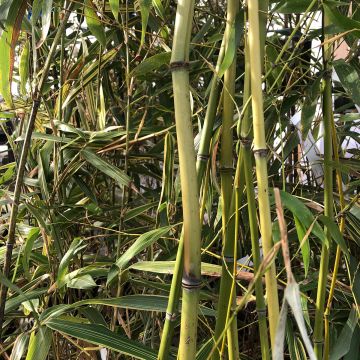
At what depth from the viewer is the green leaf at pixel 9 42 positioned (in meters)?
0.65

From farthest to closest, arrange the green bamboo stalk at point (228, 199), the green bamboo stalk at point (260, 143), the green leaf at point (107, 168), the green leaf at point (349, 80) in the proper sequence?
the green leaf at point (107, 168)
the green leaf at point (349, 80)
the green bamboo stalk at point (228, 199)
the green bamboo stalk at point (260, 143)

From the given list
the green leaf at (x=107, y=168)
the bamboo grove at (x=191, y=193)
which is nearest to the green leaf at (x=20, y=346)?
the bamboo grove at (x=191, y=193)

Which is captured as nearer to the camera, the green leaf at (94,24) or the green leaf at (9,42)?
the green leaf at (9,42)

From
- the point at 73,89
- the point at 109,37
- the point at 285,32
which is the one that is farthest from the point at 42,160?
the point at 285,32

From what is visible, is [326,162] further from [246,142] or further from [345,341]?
[345,341]

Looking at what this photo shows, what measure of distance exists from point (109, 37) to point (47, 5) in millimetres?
361

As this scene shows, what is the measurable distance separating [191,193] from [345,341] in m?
0.43

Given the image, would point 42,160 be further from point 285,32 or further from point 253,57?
point 253,57

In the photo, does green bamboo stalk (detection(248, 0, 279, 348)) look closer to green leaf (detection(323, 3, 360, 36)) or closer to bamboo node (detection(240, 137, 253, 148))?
bamboo node (detection(240, 137, 253, 148))

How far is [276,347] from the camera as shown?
1.05 feet

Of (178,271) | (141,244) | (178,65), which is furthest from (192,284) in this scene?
(141,244)

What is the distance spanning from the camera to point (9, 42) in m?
0.68

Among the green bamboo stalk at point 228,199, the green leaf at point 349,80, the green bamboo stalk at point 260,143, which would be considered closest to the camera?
the green bamboo stalk at point 260,143

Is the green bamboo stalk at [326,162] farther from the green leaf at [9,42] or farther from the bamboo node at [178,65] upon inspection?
the green leaf at [9,42]
